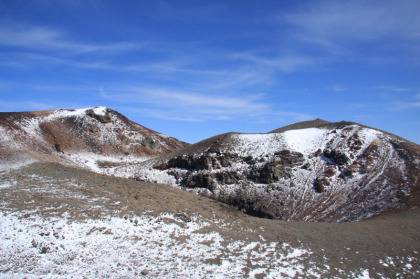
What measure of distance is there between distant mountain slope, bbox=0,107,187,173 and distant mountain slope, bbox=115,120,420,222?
860cm

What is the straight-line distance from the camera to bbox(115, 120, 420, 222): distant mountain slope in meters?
24.5

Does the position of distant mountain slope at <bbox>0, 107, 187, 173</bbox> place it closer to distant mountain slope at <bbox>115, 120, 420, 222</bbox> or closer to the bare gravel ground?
distant mountain slope at <bbox>115, 120, 420, 222</bbox>

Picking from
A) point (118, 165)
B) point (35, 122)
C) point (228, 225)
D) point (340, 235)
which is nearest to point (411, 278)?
point (340, 235)

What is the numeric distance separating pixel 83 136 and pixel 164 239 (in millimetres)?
38297

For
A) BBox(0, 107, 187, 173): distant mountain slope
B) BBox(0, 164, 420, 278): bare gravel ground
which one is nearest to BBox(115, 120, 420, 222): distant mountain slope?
BBox(0, 164, 420, 278): bare gravel ground

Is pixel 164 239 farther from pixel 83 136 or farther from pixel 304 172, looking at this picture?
pixel 83 136

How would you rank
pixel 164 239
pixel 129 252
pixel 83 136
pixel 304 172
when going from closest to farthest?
pixel 129 252 → pixel 164 239 → pixel 304 172 → pixel 83 136

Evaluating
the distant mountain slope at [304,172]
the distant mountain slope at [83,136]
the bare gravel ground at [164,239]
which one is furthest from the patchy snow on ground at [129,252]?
the distant mountain slope at [83,136]

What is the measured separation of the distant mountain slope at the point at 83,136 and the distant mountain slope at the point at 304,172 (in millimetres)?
8599

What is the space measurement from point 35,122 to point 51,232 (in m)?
37.9

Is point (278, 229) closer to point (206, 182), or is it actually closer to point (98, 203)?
point (98, 203)

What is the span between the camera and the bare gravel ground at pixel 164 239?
10.9 metres

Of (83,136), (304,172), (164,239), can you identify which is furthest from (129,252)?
(83,136)

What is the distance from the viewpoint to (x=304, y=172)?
29.8m
